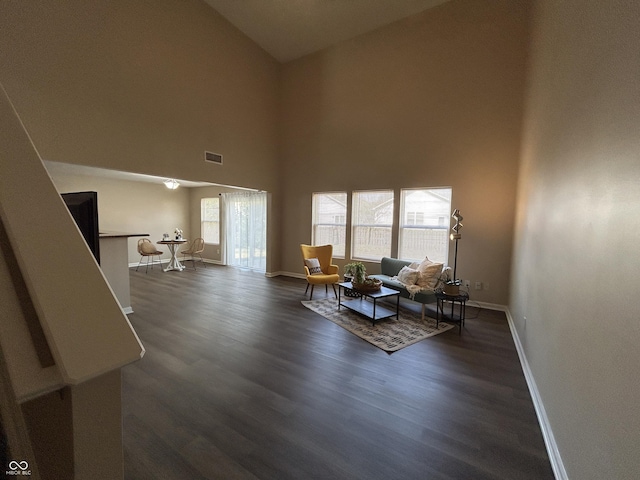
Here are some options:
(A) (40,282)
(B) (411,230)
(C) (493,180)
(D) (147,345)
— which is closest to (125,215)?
(D) (147,345)

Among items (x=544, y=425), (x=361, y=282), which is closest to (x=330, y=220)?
(x=361, y=282)

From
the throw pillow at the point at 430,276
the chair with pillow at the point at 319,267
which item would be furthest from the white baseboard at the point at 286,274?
the throw pillow at the point at 430,276

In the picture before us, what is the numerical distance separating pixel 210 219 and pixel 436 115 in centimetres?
711

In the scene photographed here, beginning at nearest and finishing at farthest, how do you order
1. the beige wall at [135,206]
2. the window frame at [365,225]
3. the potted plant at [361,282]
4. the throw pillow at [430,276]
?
the potted plant at [361,282]
the throw pillow at [430,276]
the window frame at [365,225]
the beige wall at [135,206]

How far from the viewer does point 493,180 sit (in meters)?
4.38

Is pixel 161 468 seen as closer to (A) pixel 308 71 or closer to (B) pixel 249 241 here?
(B) pixel 249 241

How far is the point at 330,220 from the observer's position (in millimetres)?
6285

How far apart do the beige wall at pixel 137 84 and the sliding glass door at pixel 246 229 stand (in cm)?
140

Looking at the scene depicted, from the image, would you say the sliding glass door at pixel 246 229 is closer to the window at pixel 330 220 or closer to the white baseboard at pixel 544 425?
the window at pixel 330 220

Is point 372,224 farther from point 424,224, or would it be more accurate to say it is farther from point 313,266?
point 313,266

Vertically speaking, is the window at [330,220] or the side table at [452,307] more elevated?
the window at [330,220]

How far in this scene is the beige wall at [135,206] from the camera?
6.62 m

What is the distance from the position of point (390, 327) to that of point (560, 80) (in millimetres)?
3017

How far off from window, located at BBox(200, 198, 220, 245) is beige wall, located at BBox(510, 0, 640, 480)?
8185 millimetres
